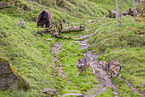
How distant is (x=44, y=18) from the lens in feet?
68.6

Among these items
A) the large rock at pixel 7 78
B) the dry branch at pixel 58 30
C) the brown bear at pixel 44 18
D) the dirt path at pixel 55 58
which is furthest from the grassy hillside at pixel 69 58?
the brown bear at pixel 44 18

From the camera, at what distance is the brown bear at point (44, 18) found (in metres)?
20.7

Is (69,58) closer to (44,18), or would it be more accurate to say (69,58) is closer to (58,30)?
(58,30)

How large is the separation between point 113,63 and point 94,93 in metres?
2.45

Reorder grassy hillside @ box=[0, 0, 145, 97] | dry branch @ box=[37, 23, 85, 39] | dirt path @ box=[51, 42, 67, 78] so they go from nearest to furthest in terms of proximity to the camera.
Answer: grassy hillside @ box=[0, 0, 145, 97] → dirt path @ box=[51, 42, 67, 78] → dry branch @ box=[37, 23, 85, 39]

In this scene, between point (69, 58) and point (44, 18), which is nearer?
point (69, 58)

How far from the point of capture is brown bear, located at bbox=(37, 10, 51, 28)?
20663mm

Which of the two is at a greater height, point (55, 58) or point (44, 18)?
point (44, 18)

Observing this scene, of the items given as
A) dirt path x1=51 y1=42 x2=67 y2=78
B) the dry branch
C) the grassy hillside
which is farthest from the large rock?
the dry branch

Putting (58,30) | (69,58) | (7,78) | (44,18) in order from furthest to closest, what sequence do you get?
(44,18)
(58,30)
(69,58)
(7,78)

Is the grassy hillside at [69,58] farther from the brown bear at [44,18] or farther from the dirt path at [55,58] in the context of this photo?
the brown bear at [44,18]

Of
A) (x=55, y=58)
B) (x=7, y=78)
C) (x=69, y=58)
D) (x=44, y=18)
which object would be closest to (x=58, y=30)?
(x=44, y=18)

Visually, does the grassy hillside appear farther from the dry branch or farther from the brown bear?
the brown bear

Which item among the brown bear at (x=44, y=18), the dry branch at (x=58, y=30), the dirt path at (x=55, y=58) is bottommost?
the dirt path at (x=55, y=58)
